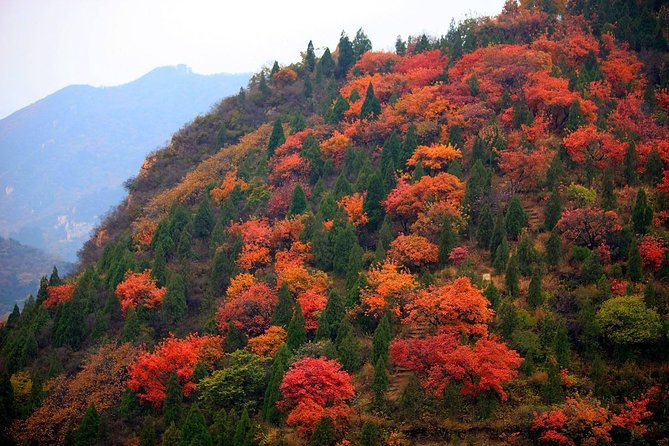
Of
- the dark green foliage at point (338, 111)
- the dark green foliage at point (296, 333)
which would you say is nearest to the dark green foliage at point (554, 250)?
the dark green foliage at point (296, 333)

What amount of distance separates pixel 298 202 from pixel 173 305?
42.7ft

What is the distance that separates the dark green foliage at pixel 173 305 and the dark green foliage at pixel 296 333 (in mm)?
11967

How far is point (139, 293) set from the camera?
51438 mm

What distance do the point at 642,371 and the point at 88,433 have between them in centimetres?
3025

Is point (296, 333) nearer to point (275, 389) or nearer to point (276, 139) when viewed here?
point (275, 389)

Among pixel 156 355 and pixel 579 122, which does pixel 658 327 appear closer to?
pixel 579 122

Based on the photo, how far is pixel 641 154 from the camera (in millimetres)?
47625

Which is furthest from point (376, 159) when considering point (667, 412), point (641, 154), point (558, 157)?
point (667, 412)

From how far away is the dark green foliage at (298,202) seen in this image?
55.0 metres

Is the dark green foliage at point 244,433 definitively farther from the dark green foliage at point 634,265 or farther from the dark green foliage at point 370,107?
the dark green foliage at point 370,107

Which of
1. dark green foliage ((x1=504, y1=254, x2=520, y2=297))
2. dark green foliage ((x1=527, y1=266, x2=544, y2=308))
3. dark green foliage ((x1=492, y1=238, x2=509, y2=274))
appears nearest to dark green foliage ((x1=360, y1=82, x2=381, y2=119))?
dark green foliage ((x1=492, y1=238, x2=509, y2=274))

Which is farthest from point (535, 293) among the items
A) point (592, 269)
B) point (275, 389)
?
point (275, 389)

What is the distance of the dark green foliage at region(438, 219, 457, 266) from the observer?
44.5m

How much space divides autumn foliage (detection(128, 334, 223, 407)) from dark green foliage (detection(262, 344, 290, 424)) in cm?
567
